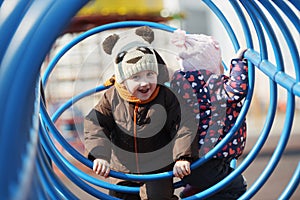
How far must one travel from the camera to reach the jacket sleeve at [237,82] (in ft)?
11.1

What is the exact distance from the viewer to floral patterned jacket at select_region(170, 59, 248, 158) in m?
3.37

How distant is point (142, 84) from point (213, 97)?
17.0 inches

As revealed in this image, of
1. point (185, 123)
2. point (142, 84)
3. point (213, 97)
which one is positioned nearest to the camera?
point (142, 84)

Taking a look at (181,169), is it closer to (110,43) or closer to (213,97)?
(213,97)

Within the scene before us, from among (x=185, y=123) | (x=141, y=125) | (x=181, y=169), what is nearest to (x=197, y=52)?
(x=185, y=123)

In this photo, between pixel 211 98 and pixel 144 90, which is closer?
pixel 144 90

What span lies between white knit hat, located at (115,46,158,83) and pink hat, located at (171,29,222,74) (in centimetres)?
30

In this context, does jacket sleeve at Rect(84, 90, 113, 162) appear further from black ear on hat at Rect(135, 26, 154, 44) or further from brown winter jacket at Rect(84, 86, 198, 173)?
black ear on hat at Rect(135, 26, 154, 44)

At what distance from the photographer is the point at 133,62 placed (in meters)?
3.22

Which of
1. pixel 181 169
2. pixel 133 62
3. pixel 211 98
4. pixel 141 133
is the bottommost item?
pixel 181 169

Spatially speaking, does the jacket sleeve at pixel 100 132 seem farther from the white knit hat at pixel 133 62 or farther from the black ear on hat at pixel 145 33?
the black ear on hat at pixel 145 33

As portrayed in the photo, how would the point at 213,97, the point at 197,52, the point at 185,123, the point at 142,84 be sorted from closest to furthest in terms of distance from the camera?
the point at 142,84
the point at 185,123
the point at 213,97
the point at 197,52

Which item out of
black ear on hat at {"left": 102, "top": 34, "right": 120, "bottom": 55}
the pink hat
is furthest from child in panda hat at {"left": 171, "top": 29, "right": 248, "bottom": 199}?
black ear on hat at {"left": 102, "top": 34, "right": 120, "bottom": 55}

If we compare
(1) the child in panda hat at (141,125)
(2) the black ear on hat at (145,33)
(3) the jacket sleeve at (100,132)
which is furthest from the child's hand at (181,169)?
Answer: (2) the black ear on hat at (145,33)
